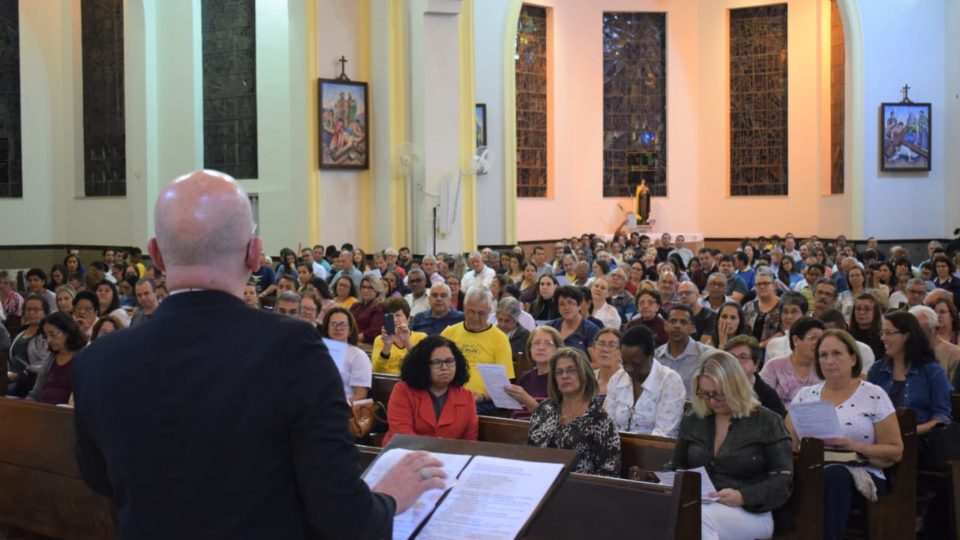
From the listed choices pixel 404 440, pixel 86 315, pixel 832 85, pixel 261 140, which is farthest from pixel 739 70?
pixel 404 440

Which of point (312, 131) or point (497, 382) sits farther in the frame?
point (312, 131)

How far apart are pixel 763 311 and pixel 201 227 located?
8.93 metres

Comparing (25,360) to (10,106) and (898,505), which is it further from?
(10,106)

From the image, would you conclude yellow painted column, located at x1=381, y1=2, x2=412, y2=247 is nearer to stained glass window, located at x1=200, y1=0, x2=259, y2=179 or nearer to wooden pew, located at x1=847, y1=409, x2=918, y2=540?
stained glass window, located at x1=200, y1=0, x2=259, y2=179

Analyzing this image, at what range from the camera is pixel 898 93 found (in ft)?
79.2

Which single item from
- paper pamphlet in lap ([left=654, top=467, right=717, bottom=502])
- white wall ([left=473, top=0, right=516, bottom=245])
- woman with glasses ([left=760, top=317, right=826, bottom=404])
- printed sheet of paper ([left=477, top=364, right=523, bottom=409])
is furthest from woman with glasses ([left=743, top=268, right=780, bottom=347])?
white wall ([left=473, top=0, right=516, bottom=245])

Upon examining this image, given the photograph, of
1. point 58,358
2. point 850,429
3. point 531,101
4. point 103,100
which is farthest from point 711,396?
point 531,101

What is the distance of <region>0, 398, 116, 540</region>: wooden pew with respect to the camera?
21.2 ft

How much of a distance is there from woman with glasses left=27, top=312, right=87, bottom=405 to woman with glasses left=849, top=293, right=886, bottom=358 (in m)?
5.75

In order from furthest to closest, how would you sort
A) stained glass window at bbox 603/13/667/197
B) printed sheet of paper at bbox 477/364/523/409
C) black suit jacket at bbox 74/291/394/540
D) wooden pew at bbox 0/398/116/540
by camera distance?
stained glass window at bbox 603/13/667/197 < printed sheet of paper at bbox 477/364/523/409 < wooden pew at bbox 0/398/116/540 < black suit jacket at bbox 74/291/394/540

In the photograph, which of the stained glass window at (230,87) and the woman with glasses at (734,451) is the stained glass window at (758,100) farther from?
the woman with glasses at (734,451)

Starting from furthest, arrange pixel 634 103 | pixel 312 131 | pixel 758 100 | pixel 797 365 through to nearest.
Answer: pixel 634 103 < pixel 758 100 < pixel 312 131 < pixel 797 365

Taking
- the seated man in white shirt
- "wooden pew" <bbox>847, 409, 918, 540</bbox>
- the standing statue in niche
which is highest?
the standing statue in niche

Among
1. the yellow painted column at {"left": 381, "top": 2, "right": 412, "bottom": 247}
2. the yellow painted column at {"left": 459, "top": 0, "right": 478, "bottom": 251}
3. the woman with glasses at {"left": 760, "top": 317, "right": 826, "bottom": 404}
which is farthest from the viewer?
the yellow painted column at {"left": 459, "top": 0, "right": 478, "bottom": 251}
